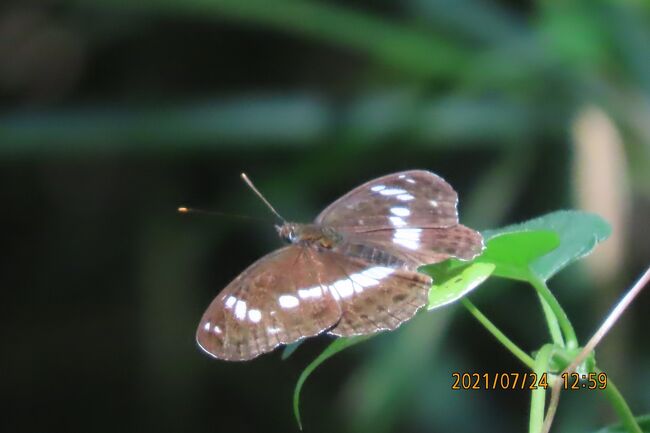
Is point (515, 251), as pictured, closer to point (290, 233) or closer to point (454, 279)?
point (454, 279)

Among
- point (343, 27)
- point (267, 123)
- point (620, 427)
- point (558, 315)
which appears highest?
point (343, 27)

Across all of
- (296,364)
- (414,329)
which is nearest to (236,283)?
(414,329)

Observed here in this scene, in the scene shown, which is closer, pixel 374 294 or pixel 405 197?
pixel 374 294

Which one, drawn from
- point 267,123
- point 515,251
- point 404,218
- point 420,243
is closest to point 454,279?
point 515,251

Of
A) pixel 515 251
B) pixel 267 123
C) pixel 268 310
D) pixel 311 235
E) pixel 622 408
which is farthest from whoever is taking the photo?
pixel 267 123

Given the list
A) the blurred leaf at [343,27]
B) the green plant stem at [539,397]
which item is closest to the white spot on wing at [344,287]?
the green plant stem at [539,397]

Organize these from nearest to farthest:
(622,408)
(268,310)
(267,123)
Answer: (622,408) → (268,310) → (267,123)

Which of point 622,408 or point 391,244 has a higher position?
point 391,244
